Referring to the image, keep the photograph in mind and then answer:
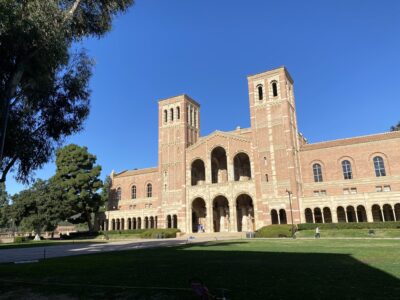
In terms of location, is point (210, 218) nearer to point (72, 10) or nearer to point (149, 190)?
point (149, 190)

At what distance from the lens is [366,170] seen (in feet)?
138

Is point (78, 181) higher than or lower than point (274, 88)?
lower

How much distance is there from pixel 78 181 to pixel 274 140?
102ft

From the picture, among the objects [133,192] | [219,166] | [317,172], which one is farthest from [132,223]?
[317,172]

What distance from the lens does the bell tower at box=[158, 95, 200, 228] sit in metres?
52.4

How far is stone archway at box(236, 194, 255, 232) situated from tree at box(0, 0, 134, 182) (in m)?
36.9

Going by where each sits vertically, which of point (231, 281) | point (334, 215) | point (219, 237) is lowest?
point (231, 281)

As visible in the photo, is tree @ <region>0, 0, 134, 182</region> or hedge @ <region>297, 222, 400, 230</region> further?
hedge @ <region>297, 222, 400, 230</region>

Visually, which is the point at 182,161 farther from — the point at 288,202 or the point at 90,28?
the point at 90,28

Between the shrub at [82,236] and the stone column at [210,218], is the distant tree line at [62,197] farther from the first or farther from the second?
the stone column at [210,218]

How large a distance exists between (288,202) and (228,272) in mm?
33346

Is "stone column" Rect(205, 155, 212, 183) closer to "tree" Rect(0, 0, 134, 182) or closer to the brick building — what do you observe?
the brick building

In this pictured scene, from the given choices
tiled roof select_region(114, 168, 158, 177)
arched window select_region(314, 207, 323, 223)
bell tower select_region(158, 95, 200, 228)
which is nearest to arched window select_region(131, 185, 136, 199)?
tiled roof select_region(114, 168, 158, 177)

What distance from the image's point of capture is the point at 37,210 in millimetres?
48438
